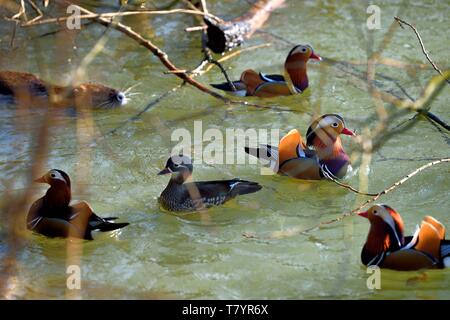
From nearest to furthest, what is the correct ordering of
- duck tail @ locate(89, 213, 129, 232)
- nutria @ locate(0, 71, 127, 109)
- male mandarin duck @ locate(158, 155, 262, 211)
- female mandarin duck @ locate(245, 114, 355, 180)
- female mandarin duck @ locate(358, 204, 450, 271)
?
female mandarin duck @ locate(358, 204, 450, 271), duck tail @ locate(89, 213, 129, 232), male mandarin duck @ locate(158, 155, 262, 211), female mandarin duck @ locate(245, 114, 355, 180), nutria @ locate(0, 71, 127, 109)

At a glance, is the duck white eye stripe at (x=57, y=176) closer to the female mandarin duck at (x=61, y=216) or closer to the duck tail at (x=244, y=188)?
the female mandarin duck at (x=61, y=216)

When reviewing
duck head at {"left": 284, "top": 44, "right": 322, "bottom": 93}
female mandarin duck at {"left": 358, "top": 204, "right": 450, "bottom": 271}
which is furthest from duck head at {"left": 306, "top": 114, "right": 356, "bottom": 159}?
duck head at {"left": 284, "top": 44, "right": 322, "bottom": 93}

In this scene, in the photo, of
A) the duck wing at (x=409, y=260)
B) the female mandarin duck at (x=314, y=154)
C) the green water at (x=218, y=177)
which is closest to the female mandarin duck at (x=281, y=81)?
the green water at (x=218, y=177)

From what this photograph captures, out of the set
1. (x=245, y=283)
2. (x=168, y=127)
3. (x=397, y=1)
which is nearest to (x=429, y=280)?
(x=245, y=283)

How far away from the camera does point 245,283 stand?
5590 mm

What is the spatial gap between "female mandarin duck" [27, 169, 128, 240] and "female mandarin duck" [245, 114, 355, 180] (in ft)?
4.97

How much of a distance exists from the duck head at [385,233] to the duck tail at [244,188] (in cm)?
130

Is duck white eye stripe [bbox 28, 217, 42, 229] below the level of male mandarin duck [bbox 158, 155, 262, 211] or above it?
below

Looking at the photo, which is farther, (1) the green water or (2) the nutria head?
(2) the nutria head

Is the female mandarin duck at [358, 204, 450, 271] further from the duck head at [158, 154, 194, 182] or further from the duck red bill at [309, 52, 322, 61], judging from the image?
the duck red bill at [309, 52, 322, 61]

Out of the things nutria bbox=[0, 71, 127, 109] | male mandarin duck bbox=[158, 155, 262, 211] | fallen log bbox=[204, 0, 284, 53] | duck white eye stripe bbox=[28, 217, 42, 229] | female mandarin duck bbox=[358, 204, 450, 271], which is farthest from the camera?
fallen log bbox=[204, 0, 284, 53]

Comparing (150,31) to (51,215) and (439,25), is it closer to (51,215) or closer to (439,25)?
(439,25)

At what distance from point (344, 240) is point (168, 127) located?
2611mm

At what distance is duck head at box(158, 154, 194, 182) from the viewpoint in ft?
22.4
